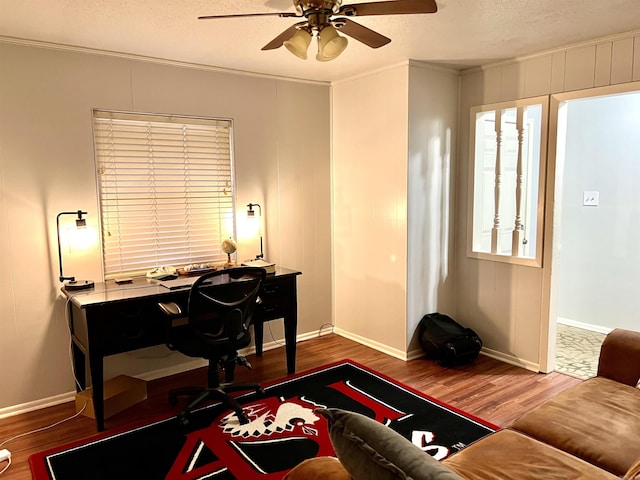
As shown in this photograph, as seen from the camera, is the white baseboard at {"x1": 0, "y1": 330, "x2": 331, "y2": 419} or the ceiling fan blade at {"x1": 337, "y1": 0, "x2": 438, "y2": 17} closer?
the ceiling fan blade at {"x1": 337, "y1": 0, "x2": 438, "y2": 17}

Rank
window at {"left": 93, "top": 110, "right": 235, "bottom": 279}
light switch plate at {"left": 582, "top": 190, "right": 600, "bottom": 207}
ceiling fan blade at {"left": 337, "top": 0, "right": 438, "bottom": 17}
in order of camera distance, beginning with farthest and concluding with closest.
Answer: light switch plate at {"left": 582, "top": 190, "right": 600, "bottom": 207}
window at {"left": 93, "top": 110, "right": 235, "bottom": 279}
ceiling fan blade at {"left": 337, "top": 0, "right": 438, "bottom": 17}

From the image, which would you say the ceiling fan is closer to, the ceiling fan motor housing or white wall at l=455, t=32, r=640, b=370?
the ceiling fan motor housing

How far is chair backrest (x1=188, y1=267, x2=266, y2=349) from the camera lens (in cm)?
280

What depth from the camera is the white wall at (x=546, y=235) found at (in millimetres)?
3154

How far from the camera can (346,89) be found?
14.0 feet

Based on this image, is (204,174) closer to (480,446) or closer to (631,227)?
(480,446)

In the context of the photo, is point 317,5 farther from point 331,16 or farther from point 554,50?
point 554,50

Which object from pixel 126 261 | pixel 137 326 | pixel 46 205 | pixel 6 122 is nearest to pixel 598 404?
pixel 137 326

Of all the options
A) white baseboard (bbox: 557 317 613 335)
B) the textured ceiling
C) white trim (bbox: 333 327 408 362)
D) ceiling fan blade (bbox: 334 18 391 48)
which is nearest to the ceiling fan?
ceiling fan blade (bbox: 334 18 391 48)

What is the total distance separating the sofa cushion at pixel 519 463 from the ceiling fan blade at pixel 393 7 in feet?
5.79

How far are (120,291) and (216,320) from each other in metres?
0.69

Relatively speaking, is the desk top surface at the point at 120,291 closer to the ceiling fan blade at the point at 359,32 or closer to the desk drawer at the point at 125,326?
the desk drawer at the point at 125,326

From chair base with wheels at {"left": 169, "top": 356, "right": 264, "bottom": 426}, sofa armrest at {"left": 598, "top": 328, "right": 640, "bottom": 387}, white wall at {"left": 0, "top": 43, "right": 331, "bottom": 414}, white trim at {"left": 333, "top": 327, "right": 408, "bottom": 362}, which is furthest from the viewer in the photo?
white trim at {"left": 333, "top": 327, "right": 408, "bottom": 362}

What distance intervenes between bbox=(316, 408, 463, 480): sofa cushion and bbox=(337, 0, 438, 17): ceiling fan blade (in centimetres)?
158
